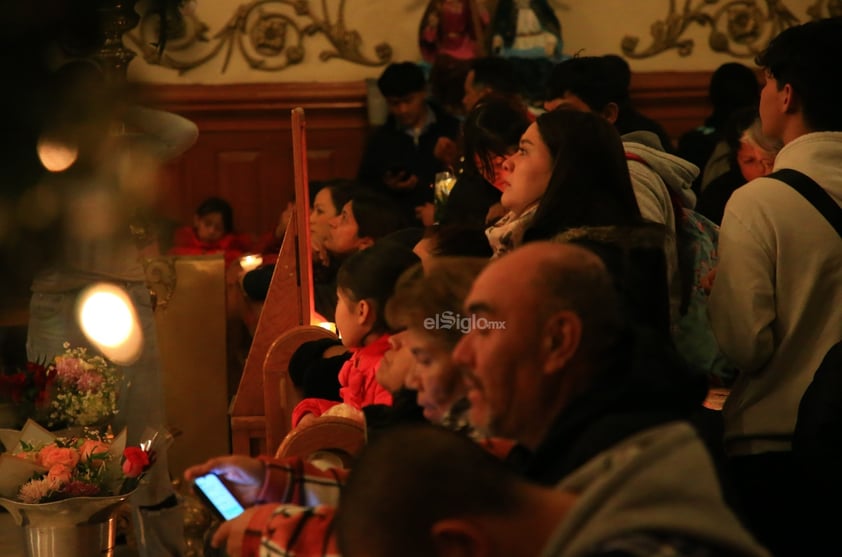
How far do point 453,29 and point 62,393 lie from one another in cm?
351

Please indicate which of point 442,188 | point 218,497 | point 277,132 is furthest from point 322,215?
point 277,132

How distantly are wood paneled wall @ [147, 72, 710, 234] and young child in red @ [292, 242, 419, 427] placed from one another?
417 centimetres

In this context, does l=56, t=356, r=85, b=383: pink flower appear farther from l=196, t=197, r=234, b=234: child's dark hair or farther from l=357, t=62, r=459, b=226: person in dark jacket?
l=196, t=197, r=234, b=234: child's dark hair

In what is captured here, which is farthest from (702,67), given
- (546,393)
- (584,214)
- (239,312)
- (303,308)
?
(546,393)

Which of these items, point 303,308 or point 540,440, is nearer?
point 540,440

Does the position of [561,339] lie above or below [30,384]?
above

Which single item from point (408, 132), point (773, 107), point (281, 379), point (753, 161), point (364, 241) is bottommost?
point (281, 379)

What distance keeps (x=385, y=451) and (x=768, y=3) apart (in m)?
6.19

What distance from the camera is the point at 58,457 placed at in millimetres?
2748

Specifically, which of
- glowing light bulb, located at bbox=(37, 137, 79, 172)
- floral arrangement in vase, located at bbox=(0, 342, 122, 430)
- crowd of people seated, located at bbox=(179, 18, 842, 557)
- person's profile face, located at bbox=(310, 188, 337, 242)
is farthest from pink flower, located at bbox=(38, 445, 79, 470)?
glowing light bulb, located at bbox=(37, 137, 79, 172)

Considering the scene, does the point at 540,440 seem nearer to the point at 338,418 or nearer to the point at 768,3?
the point at 338,418

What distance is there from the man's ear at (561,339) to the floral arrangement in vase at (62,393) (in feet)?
7.86

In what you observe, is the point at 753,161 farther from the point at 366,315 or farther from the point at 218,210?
the point at 218,210

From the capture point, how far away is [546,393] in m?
1.42
